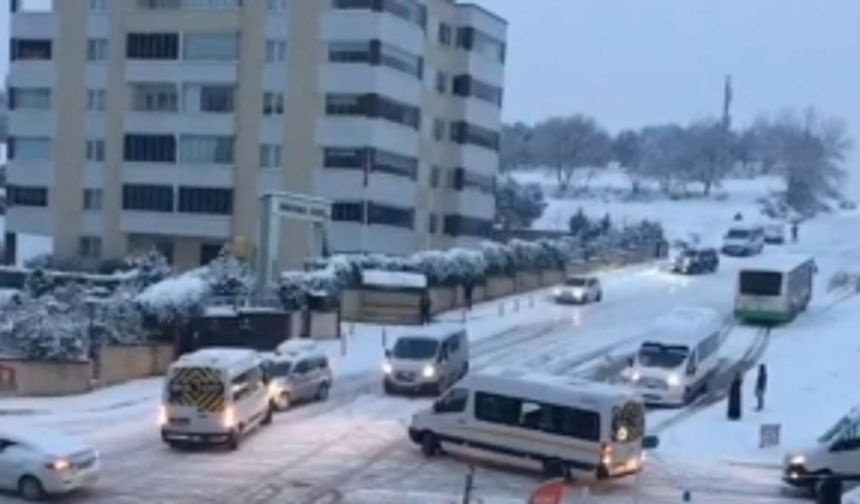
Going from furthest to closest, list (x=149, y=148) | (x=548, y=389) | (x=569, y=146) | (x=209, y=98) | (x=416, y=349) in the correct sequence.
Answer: (x=569, y=146), (x=149, y=148), (x=209, y=98), (x=416, y=349), (x=548, y=389)

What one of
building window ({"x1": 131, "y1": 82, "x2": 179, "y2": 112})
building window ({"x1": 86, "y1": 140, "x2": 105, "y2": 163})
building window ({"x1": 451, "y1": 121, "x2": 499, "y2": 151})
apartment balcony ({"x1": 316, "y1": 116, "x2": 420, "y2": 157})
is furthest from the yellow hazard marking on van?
building window ({"x1": 451, "y1": 121, "x2": 499, "y2": 151})

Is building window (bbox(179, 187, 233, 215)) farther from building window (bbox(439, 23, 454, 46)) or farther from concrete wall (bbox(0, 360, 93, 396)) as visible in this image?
concrete wall (bbox(0, 360, 93, 396))

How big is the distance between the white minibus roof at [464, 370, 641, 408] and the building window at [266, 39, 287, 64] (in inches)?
1801

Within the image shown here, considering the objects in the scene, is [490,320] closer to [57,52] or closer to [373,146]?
[373,146]

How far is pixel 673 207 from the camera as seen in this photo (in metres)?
150

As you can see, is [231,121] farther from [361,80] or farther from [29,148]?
[29,148]

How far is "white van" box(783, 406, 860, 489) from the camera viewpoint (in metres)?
33.0

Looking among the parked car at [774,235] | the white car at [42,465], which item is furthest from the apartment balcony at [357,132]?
the parked car at [774,235]

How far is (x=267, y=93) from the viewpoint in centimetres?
7794

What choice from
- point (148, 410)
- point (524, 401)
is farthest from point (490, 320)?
point (524, 401)

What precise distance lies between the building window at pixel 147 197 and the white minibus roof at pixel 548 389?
48.1 meters

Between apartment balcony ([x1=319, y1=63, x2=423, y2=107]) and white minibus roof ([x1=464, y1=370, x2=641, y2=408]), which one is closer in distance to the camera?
white minibus roof ([x1=464, y1=370, x2=641, y2=408])

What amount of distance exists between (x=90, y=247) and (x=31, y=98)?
29.4 feet

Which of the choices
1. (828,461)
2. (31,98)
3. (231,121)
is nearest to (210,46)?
(231,121)
